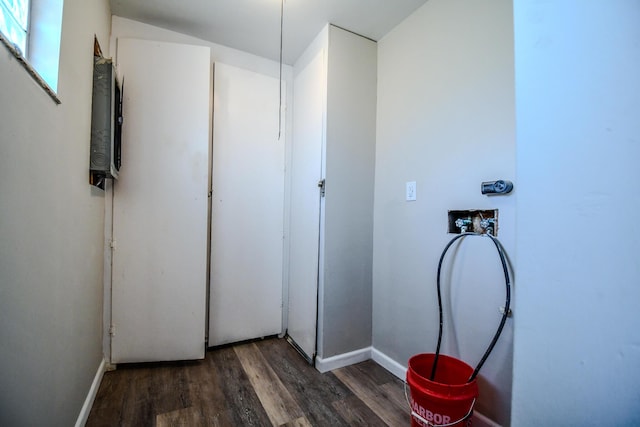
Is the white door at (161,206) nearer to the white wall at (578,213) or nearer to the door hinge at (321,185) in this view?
the door hinge at (321,185)

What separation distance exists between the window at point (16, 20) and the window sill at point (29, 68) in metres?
0.08

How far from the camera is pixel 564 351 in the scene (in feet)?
1.73

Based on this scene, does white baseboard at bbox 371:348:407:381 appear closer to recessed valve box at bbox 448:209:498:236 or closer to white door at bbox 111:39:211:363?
recessed valve box at bbox 448:209:498:236

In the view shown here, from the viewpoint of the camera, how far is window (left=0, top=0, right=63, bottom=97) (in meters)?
0.95

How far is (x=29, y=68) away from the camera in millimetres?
795

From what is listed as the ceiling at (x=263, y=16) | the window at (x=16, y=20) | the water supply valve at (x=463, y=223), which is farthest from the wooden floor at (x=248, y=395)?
the ceiling at (x=263, y=16)

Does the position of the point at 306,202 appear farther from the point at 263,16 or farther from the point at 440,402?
the point at 440,402

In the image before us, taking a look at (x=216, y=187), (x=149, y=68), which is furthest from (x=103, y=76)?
(x=216, y=187)

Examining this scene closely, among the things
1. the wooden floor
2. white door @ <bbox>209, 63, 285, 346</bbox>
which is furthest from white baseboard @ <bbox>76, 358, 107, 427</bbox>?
white door @ <bbox>209, 63, 285, 346</bbox>

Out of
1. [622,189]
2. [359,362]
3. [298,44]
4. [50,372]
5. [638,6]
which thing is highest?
[298,44]

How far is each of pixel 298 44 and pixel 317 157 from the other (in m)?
1.02

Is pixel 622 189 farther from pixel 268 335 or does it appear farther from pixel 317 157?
pixel 268 335

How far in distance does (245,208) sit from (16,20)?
1.56 meters

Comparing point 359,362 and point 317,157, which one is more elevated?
point 317,157
